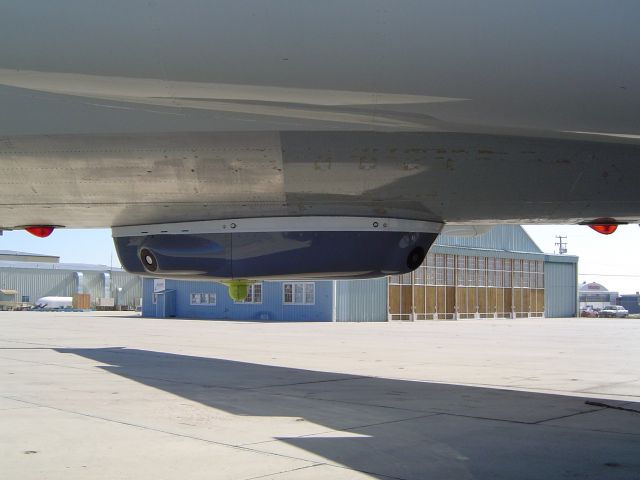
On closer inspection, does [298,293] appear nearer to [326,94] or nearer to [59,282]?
[326,94]

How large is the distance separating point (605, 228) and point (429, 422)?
3.56m

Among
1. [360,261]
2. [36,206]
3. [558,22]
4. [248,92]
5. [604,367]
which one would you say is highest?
[558,22]

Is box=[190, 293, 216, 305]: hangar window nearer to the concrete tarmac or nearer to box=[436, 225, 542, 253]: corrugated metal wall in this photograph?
box=[436, 225, 542, 253]: corrugated metal wall

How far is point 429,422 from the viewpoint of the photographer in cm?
876

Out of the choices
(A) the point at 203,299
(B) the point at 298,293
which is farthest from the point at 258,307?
(A) the point at 203,299

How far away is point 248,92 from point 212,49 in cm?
43

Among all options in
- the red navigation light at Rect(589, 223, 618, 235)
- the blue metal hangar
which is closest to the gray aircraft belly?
the red navigation light at Rect(589, 223, 618, 235)

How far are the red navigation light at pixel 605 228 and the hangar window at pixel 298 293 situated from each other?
35159 millimetres

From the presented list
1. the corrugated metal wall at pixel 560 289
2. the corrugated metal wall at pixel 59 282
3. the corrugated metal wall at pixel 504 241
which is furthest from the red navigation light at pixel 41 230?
the corrugated metal wall at pixel 59 282

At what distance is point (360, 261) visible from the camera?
870cm

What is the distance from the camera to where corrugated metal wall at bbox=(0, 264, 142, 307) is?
7581 centimetres

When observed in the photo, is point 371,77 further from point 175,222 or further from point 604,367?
point 604,367

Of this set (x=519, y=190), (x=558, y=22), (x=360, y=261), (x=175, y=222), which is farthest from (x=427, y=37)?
(x=175, y=222)

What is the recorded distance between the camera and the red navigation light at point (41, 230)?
10.2 meters
